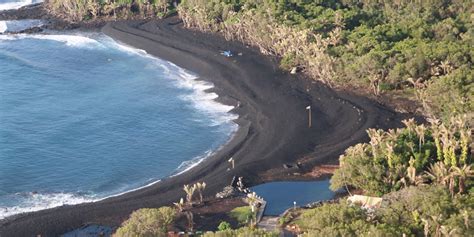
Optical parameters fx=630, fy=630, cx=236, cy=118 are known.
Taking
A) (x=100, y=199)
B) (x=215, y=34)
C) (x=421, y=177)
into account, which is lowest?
(x=100, y=199)

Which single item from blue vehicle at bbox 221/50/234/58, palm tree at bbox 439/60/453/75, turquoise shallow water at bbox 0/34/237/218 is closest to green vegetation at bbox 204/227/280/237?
turquoise shallow water at bbox 0/34/237/218

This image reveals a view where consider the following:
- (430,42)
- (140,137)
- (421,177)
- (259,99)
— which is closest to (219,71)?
(259,99)

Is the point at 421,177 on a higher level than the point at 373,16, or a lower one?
lower

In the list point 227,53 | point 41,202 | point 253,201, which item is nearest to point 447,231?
point 253,201

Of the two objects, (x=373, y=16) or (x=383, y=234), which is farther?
(x=373, y=16)

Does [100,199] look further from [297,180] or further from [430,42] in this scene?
[430,42]

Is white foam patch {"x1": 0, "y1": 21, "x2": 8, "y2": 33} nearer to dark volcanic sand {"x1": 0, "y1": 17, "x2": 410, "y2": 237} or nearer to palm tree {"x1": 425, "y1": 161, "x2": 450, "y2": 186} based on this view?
dark volcanic sand {"x1": 0, "y1": 17, "x2": 410, "y2": 237}
